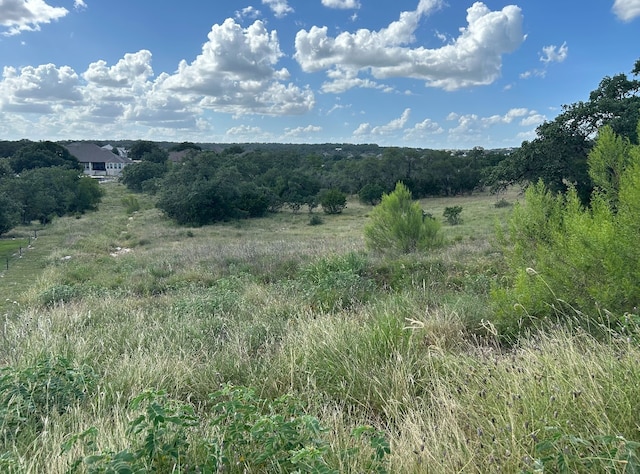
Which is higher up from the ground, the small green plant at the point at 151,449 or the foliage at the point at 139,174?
the small green plant at the point at 151,449

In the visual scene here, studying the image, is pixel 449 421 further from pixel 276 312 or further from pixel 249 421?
pixel 276 312

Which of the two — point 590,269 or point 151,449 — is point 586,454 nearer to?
point 151,449

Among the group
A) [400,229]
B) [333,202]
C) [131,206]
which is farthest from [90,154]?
[400,229]

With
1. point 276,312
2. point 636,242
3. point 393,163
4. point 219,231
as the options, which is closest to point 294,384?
point 276,312

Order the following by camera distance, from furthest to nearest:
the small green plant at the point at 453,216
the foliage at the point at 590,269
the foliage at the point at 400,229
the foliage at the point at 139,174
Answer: the foliage at the point at 139,174, the small green plant at the point at 453,216, the foliage at the point at 400,229, the foliage at the point at 590,269

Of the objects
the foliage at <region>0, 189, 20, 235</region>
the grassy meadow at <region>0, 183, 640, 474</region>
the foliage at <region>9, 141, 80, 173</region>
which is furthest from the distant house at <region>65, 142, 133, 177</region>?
the grassy meadow at <region>0, 183, 640, 474</region>

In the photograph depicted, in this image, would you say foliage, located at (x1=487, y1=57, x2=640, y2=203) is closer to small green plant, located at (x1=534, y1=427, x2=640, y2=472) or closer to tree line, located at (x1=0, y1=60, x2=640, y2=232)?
tree line, located at (x1=0, y1=60, x2=640, y2=232)

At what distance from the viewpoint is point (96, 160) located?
92.1m

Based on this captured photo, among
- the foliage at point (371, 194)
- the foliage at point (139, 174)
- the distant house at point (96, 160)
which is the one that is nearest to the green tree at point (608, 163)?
the foliage at point (371, 194)

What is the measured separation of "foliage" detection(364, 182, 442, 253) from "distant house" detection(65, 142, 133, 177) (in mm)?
87082

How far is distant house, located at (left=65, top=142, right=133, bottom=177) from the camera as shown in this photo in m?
90.8

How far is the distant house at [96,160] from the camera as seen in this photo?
90750mm

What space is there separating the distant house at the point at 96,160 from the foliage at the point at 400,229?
8708 cm

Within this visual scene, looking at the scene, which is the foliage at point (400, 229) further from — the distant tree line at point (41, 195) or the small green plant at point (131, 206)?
the small green plant at point (131, 206)
